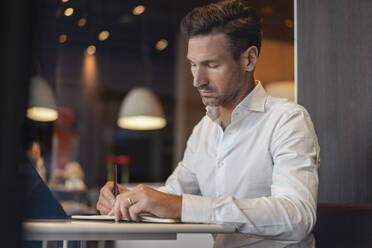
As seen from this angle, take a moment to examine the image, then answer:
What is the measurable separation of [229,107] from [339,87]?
2.13 ft

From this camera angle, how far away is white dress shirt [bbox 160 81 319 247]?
1191 mm

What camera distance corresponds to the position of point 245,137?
1.61 meters

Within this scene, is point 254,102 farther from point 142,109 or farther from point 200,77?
point 142,109

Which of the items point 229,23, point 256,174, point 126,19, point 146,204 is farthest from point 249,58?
point 126,19

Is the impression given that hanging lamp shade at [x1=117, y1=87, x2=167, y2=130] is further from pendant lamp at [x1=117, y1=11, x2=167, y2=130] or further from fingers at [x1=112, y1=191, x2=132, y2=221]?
fingers at [x1=112, y1=191, x2=132, y2=221]

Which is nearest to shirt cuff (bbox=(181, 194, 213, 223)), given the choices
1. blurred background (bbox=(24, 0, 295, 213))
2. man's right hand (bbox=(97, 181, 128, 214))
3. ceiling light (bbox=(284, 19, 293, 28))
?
→ man's right hand (bbox=(97, 181, 128, 214))

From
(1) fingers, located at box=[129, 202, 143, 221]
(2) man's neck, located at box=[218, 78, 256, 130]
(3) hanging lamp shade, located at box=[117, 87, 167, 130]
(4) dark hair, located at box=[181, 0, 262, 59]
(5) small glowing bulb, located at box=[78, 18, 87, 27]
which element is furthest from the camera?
(3) hanging lamp shade, located at box=[117, 87, 167, 130]

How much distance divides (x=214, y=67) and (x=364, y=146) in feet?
2.80

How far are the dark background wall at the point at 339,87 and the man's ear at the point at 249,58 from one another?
486 mm

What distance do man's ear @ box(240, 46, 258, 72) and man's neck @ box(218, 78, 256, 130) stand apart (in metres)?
0.07

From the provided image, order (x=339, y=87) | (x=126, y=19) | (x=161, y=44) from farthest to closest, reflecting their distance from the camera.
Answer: (x=161, y=44) < (x=126, y=19) < (x=339, y=87)

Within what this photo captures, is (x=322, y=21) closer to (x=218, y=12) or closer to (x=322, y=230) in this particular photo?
(x=218, y=12)

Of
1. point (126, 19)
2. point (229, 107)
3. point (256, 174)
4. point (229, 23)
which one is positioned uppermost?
point (126, 19)

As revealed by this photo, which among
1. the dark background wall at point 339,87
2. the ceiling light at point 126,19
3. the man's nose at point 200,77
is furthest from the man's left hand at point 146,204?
the ceiling light at point 126,19
